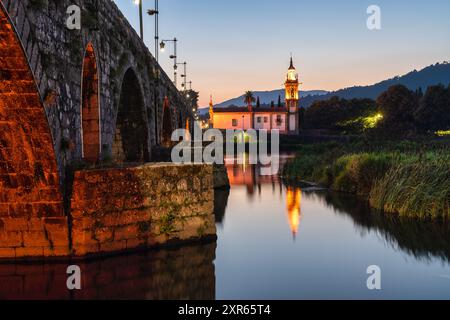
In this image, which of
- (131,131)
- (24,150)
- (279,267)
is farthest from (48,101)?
(131,131)

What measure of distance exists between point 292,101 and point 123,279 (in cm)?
8585

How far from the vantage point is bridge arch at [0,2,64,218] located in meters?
7.20

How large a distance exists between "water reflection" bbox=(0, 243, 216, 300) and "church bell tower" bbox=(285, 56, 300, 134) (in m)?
78.7

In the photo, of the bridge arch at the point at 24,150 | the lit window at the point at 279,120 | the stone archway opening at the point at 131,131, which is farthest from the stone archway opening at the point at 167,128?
the lit window at the point at 279,120

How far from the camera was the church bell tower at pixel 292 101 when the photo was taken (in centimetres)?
8838

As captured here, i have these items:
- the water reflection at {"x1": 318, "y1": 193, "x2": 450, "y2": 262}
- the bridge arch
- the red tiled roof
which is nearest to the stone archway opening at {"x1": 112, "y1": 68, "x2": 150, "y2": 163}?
the water reflection at {"x1": 318, "y1": 193, "x2": 450, "y2": 262}

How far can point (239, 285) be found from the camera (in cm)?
826

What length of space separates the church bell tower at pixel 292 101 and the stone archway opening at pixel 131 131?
70095 mm

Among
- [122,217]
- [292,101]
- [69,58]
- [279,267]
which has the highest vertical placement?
[292,101]

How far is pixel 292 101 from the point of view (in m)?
91.5

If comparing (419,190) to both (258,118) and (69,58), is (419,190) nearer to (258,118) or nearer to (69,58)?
(69,58)
